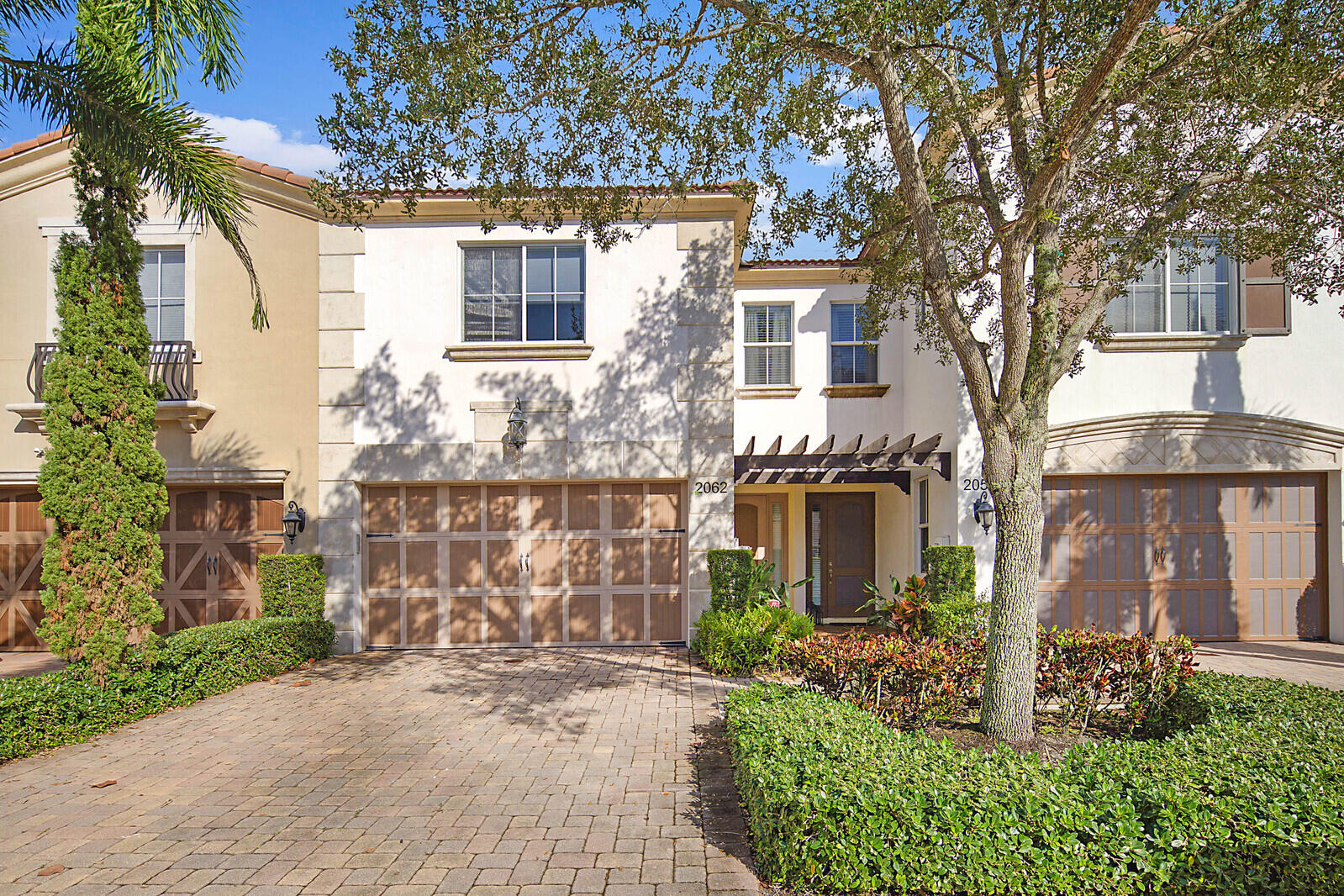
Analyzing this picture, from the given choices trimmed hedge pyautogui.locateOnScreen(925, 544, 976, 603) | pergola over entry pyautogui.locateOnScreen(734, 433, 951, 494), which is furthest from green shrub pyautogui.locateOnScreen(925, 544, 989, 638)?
pergola over entry pyautogui.locateOnScreen(734, 433, 951, 494)

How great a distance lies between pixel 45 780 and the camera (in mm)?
5961

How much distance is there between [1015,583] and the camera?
19.2 feet

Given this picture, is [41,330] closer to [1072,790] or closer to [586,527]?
[586,527]

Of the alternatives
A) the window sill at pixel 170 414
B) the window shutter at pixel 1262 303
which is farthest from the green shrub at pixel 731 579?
the window shutter at pixel 1262 303

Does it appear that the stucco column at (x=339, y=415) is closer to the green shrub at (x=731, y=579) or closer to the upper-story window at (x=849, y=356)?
the green shrub at (x=731, y=579)

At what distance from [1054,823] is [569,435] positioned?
8.12m

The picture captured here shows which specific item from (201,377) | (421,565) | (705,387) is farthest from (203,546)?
(705,387)

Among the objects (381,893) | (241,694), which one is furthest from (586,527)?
(381,893)

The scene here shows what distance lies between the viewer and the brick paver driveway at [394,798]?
14.1 feet

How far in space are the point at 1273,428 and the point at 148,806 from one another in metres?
Result: 13.2

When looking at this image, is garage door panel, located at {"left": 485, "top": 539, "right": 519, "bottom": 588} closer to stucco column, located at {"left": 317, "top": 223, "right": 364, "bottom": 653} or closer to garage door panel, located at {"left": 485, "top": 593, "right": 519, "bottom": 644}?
garage door panel, located at {"left": 485, "top": 593, "right": 519, "bottom": 644}

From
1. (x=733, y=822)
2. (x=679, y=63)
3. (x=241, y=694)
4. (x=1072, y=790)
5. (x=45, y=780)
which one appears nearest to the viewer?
(x=1072, y=790)

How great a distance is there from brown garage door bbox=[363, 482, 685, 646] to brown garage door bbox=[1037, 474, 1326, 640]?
5387mm

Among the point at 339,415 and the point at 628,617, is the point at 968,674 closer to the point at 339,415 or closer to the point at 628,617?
the point at 628,617
